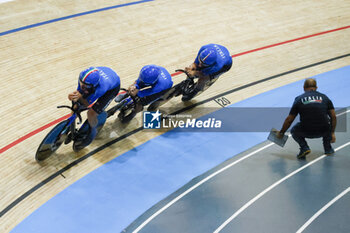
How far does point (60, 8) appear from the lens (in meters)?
7.75

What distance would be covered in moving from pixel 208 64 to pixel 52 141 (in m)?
2.22

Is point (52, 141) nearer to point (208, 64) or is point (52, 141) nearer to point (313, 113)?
point (208, 64)

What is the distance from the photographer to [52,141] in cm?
461

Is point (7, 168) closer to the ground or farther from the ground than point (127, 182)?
farther from the ground

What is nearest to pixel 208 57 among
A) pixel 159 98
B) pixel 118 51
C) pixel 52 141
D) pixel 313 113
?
pixel 159 98

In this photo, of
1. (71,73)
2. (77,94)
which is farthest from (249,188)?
(71,73)

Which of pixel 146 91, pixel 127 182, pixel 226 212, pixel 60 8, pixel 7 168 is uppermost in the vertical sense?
pixel 60 8

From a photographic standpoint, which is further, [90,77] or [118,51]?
[118,51]

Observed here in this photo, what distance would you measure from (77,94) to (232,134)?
7.48 ft

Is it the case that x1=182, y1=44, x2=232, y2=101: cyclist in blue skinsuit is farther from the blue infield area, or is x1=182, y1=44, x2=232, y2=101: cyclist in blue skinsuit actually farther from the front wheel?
the front wheel

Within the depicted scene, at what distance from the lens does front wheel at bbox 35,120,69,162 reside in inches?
179

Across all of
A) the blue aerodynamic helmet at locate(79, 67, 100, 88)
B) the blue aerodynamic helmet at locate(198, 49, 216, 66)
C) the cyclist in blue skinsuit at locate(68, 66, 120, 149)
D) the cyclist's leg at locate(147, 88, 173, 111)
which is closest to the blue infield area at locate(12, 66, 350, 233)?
the cyclist's leg at locate(147, 88, 173, 111)

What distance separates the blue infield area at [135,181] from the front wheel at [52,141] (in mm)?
498

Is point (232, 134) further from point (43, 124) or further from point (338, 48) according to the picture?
point (338, 48)
